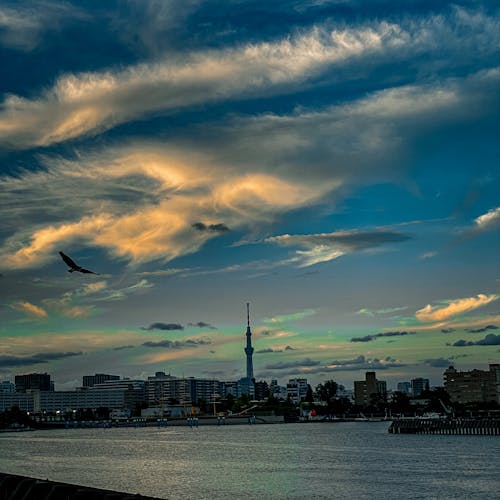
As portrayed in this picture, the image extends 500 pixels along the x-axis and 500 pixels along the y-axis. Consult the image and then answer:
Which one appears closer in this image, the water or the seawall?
the seawall

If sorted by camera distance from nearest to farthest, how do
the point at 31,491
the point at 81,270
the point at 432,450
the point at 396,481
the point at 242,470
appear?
the point at 81,270 → the point at 31,491 → the point at 396,481 → the point at 242,470 → the point at 432,450

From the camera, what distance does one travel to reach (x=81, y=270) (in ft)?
127

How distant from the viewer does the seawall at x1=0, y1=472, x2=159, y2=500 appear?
126 ft

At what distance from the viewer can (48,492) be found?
4372 cm

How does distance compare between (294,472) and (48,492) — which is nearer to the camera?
(48,492)

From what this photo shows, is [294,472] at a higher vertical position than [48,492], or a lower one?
lower

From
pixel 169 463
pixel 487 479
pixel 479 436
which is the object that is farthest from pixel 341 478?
pixel 479 436

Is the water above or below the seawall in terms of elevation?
below

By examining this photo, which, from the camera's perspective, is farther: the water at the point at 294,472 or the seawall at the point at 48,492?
the water at the point at 294,472

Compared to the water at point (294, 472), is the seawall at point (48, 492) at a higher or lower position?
higher

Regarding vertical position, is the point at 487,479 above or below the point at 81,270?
below

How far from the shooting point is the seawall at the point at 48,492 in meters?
38.3

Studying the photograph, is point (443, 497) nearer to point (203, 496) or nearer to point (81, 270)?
point (203, 496)

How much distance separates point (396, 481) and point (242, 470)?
25.1m
